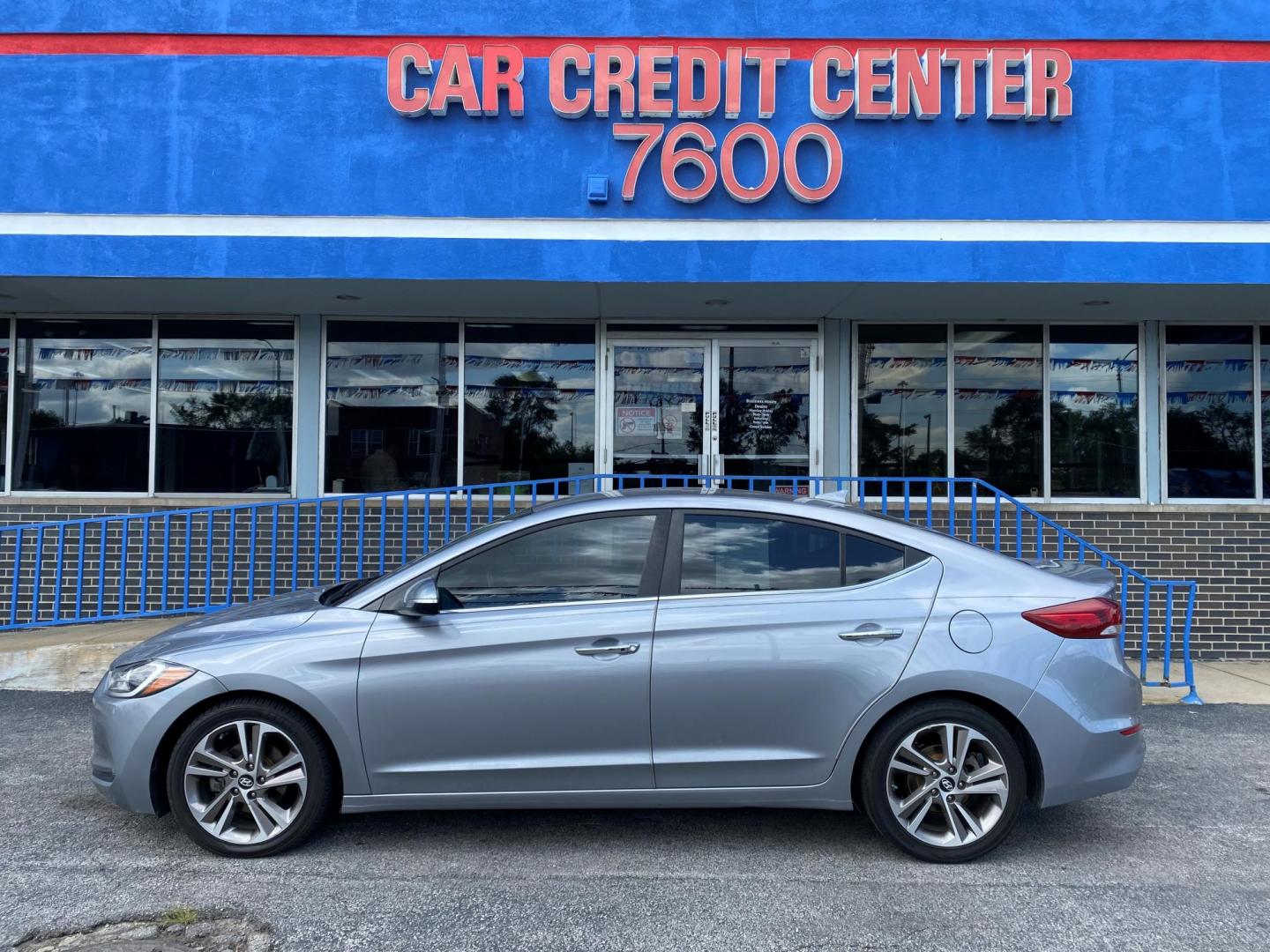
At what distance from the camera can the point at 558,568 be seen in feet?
14.1

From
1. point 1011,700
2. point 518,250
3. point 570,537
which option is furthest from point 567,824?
point 518,250

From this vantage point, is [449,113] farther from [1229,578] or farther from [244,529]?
[1229,578]

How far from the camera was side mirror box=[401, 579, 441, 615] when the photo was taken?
4094 millimetres

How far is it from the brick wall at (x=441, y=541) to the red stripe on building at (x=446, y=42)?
13.2 feet

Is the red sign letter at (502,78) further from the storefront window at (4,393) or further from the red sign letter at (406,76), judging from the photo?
the storefront window at (4,393)

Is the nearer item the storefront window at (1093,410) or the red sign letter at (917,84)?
the red sign letter at (917,84)

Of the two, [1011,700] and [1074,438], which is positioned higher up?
[1074,438]

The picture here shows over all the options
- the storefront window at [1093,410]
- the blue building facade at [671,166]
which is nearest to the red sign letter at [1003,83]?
the blue building facade at [671,166]

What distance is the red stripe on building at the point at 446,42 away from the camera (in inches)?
325

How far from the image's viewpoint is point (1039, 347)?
9312 millimetres

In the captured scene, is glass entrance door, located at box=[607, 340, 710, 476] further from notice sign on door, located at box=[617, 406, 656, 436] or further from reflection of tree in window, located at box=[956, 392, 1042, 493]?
reflection of tree in window, located at box=[956, 392, 1042, 493]

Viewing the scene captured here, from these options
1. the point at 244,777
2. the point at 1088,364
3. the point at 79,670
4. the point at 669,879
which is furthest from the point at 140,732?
the point at 1088,364

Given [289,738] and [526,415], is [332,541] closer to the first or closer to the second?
[526,415]

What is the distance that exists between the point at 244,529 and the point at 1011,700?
726 cm
